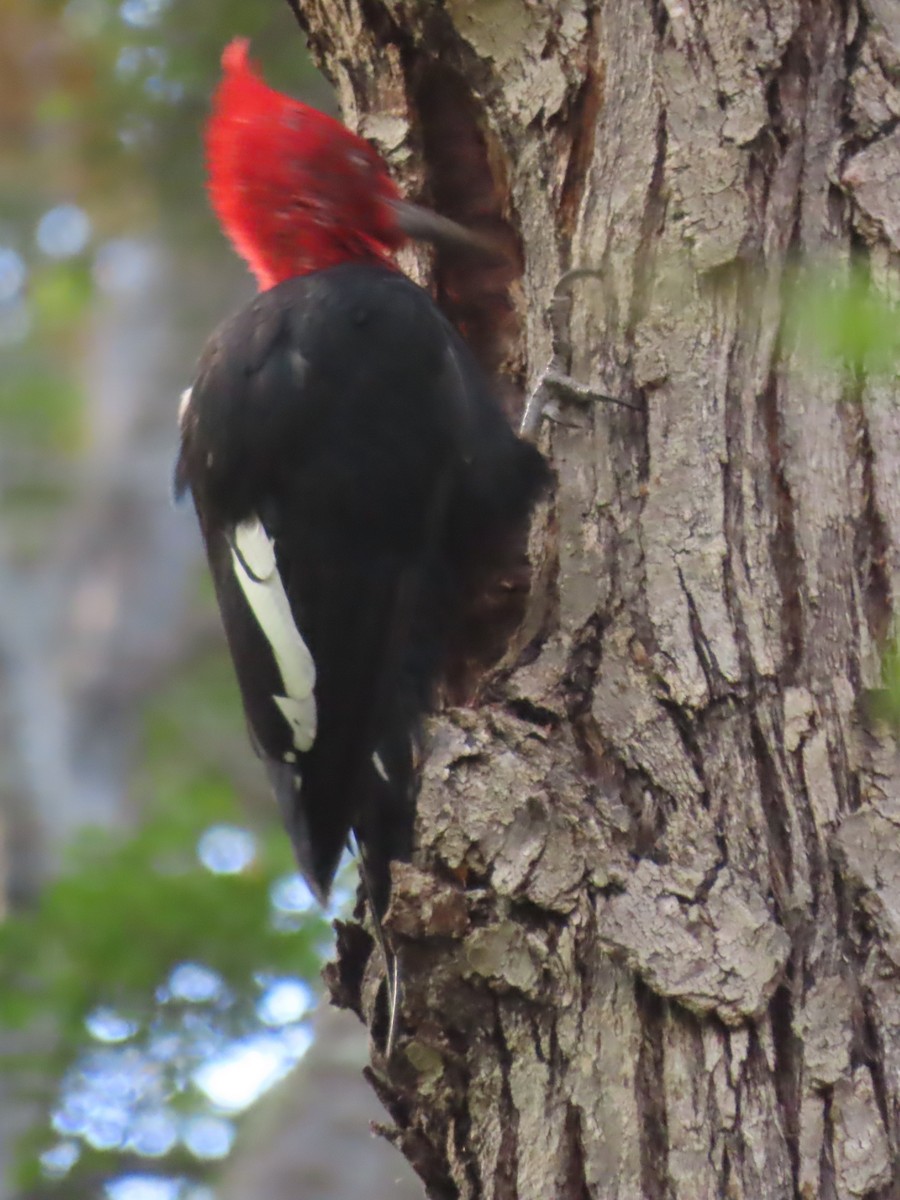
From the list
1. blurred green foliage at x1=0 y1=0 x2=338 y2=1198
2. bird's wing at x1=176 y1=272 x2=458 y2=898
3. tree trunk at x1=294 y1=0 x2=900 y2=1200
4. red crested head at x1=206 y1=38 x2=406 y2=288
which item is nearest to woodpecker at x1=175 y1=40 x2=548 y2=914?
bird's wing at x1=176 y1=272 x2=458 y2=898

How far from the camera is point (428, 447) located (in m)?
2.74

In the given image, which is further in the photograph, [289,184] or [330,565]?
[289,184]

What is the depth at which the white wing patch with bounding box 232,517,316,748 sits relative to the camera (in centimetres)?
262

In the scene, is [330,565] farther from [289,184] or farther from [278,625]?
[289,184]

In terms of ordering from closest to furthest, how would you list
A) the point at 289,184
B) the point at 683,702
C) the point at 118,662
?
the point at 683,702
the point at 289,184
the point at 118,662

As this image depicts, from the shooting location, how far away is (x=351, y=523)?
2674 mm

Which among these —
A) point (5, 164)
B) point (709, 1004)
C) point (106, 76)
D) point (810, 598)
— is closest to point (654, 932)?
point (709, 1004)

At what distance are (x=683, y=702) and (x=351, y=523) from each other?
0.91 m

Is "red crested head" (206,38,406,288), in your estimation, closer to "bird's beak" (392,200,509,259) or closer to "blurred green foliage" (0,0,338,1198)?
"bird's beak" (392,200,509,259)

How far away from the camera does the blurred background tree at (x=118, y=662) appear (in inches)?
164

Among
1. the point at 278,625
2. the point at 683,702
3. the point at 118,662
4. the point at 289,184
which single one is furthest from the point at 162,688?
the point at 683,702

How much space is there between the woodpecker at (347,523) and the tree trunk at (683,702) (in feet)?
1.11

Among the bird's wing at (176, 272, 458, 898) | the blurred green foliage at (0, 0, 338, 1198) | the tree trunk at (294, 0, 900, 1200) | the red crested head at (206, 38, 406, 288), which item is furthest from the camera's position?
the blurred green foliage at (0, 0, 338, 1198)

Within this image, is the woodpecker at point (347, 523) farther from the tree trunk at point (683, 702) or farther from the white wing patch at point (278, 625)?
the tree trunk at point (683, 702)
